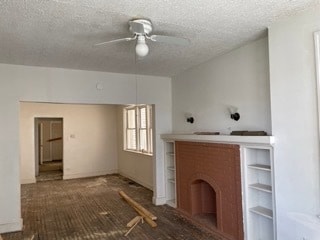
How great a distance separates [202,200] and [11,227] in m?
3.18

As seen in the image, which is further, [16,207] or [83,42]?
[16,207]

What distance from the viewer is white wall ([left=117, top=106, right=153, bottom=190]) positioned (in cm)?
690

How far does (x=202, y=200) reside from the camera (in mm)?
4609

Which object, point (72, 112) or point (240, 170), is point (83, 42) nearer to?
point (240, 170)

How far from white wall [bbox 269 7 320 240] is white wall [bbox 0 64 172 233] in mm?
2839

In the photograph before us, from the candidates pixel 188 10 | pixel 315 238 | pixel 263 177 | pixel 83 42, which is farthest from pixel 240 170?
pixel 83 42

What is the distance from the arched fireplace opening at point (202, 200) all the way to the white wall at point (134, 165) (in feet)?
Result: 7.59

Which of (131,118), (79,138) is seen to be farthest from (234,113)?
(79,138)

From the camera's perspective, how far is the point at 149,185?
6.82 meters

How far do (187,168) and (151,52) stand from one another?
2.10 meters

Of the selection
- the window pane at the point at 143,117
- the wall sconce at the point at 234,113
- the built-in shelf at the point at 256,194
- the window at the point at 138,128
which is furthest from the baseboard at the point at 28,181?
the built-in shelf at the point at 256,194

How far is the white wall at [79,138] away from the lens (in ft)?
26.1

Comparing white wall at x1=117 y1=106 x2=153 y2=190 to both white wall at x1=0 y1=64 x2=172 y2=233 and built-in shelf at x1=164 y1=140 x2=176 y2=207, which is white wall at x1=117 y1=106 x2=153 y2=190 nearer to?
built-in shelf at x1=164 y1=140 x2=176 y2=207

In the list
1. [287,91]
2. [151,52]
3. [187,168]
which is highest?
[151,52]
